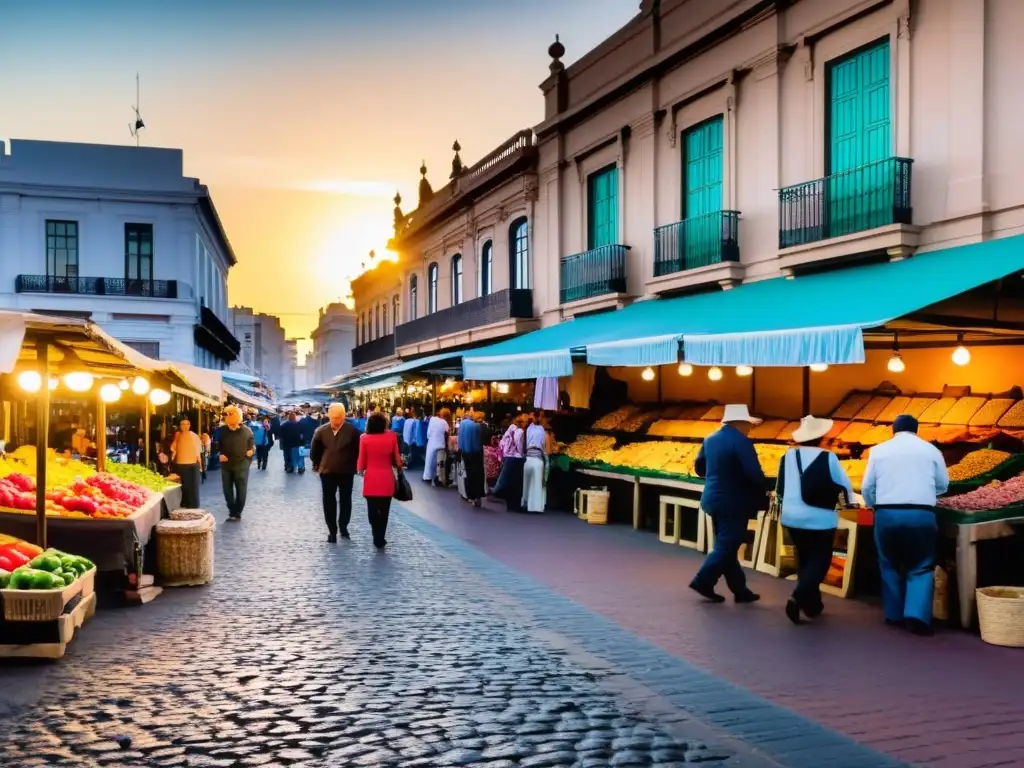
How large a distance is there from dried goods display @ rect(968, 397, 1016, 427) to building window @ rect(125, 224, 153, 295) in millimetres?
33924

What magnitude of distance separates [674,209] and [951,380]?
22.5 feet

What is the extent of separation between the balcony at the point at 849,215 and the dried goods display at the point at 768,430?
2.37 meters

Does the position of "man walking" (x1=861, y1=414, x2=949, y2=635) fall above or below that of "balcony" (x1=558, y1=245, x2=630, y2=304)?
below

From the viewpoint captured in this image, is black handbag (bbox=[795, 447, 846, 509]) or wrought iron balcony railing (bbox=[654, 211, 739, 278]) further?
Answer: wrought iron balcony railing (bbox=[654, 211, 739, 278])

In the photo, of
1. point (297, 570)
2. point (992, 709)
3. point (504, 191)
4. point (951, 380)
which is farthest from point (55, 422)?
point (992, 709)

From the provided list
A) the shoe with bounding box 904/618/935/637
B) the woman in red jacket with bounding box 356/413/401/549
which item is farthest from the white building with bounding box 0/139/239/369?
the shoe with bounding box 904/618/935/637

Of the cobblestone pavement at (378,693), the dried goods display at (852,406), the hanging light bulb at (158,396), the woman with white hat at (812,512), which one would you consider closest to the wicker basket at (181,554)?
the cobblestone pavement at (378,693)

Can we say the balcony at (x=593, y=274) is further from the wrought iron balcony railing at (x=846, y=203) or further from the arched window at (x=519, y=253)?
the wrought iron balcony railing at (x=846, y=203)

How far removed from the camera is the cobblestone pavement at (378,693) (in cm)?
487

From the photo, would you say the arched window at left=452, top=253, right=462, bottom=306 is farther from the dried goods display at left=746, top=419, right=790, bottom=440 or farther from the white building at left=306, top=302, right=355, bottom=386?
the white building at left=306, top=302, right=355, bottom=386

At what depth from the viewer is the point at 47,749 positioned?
4.82 meters

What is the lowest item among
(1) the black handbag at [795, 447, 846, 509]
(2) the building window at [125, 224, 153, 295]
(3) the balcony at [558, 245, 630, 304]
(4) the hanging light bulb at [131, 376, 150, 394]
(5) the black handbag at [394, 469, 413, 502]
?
(5) the black handbag at [394, 469, 413, 502]

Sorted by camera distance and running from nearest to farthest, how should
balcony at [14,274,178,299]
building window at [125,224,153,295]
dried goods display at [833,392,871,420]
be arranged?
dried goods display at [833,392,871,420], balcony at [14,274,178,299], building window at [125,224,153,295]

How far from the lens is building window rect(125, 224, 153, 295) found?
126ft
